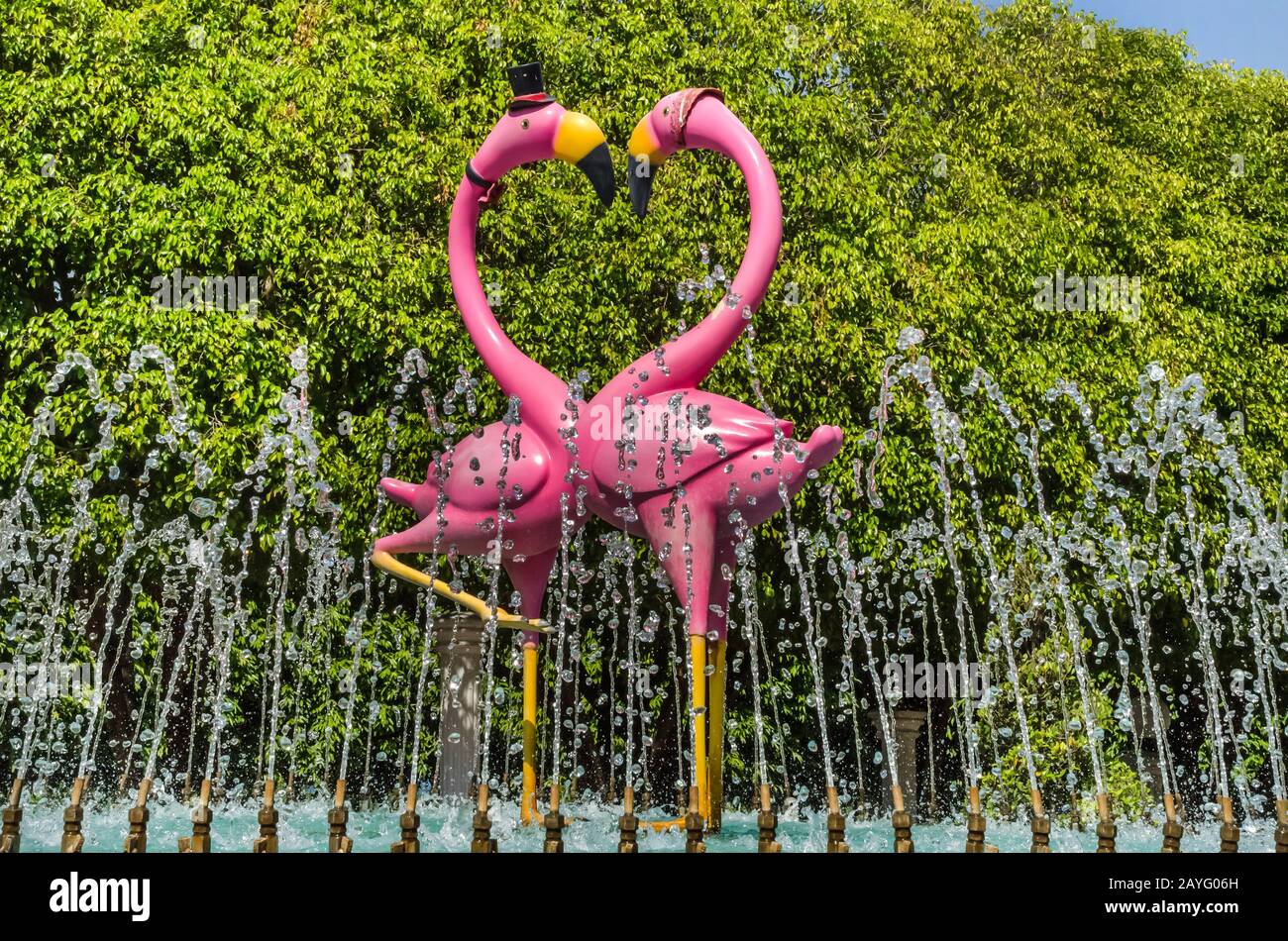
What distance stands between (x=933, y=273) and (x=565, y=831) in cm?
776

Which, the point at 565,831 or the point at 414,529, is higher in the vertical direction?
the point at 414,529

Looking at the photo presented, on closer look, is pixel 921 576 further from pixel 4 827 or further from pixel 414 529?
pixel 4 827

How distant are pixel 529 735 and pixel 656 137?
334cm

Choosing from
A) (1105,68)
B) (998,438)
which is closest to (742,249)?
(998,438)

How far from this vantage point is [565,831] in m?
7.29

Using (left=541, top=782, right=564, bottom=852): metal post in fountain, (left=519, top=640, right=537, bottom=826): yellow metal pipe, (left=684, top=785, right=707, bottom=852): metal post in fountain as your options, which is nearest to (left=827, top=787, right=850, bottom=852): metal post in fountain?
(left=684, top=785, right=707, bottom=852): metal post in fountain

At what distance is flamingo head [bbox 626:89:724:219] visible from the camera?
25.3 feet

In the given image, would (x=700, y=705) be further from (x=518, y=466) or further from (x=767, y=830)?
(x=767, y=830)

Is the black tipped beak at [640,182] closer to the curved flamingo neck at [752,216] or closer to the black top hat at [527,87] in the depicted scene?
the curved flamingo neck at [752,216]

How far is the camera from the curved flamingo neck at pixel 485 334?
7.87m

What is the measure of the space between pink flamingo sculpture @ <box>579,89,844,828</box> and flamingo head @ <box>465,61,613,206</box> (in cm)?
22

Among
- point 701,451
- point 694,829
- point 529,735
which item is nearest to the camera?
point 694,829

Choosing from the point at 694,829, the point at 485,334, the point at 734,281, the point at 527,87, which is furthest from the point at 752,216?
the point at 694,829

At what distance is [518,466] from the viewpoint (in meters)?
7.70
